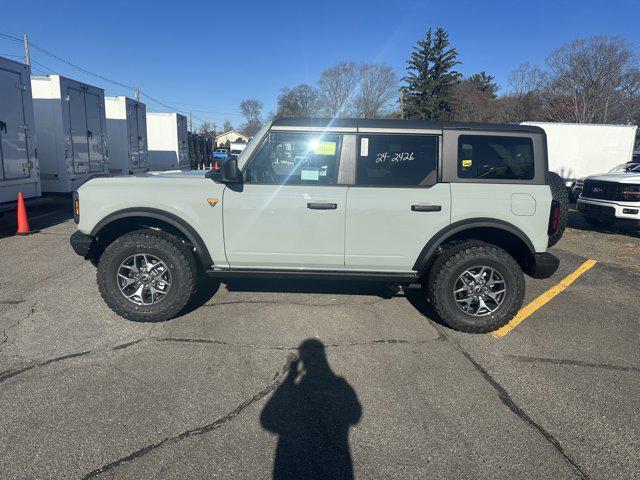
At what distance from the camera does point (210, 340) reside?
3730mm

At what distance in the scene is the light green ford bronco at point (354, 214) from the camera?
12.6ft

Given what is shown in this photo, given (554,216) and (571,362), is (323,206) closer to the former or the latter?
(554,216)

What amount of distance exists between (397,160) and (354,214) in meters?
0.67

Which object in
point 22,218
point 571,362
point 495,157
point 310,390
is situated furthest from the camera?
point 22,218

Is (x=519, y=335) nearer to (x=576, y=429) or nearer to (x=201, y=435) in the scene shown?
(x=576, y=429)

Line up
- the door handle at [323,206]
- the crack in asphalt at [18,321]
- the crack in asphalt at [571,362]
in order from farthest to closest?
the door handle at [323,206] < the crack in asphalt at [18,321] < the crack in asphalt at [571,362]

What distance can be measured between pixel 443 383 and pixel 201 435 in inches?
69.1

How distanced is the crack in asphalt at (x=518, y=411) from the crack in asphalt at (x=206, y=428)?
5.09 feet

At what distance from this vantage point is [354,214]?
3805 mm

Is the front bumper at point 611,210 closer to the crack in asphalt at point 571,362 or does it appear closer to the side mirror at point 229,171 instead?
the crack in asphalt at point 571,362

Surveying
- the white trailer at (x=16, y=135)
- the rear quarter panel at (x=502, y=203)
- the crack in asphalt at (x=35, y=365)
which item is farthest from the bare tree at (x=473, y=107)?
the crack in asphalt at (x=35, y=365)

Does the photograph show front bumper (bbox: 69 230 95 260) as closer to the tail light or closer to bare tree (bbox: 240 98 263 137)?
the tail light

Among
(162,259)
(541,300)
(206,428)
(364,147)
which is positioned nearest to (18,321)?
(162,259)

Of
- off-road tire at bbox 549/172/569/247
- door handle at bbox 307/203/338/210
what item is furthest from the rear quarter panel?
door handle at bbox 307/203/338/210
